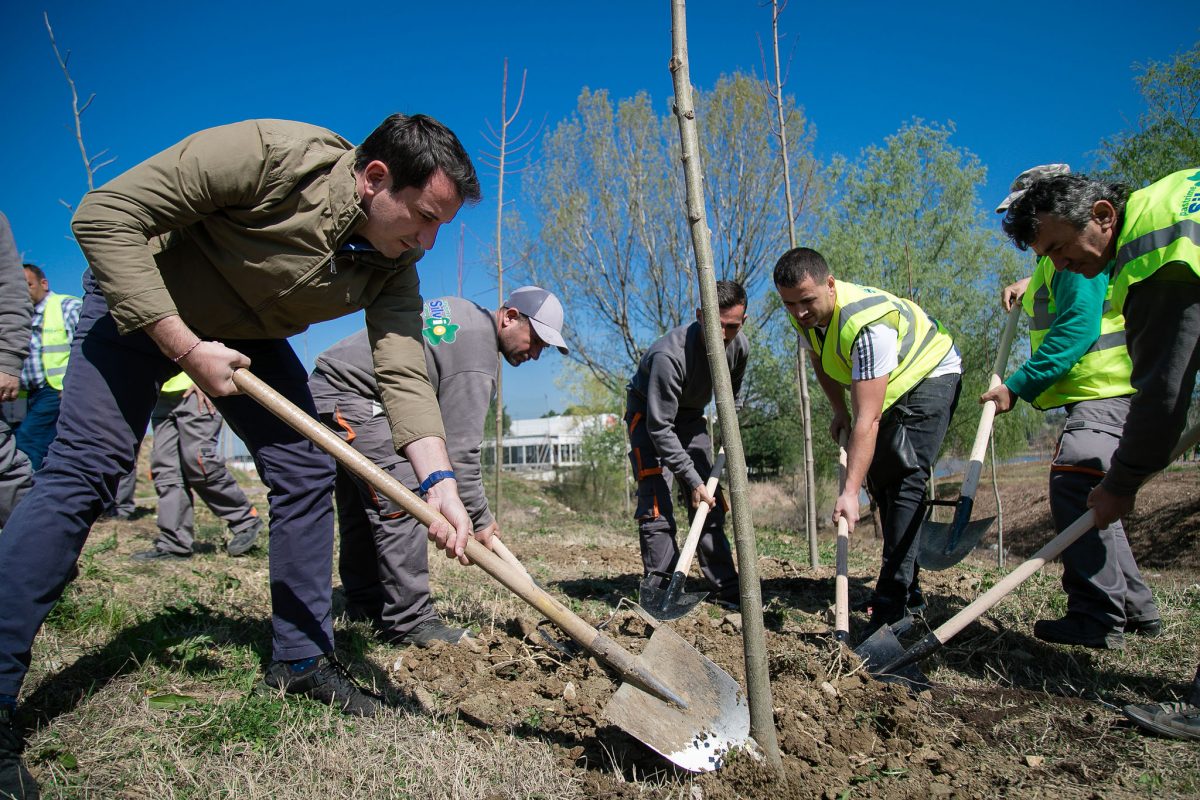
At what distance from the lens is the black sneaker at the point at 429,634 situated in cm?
317

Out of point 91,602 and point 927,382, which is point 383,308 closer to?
point 91,602

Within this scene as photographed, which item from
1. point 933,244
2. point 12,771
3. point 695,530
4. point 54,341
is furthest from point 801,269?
point 933,244

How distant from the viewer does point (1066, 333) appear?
3.23m

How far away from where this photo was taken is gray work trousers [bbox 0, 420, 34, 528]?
386cm

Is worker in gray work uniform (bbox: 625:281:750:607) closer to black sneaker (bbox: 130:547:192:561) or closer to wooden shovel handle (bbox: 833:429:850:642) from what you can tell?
wooden shovel handle (bbox: 833:429:850:642)

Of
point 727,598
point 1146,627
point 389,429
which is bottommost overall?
point 727,598

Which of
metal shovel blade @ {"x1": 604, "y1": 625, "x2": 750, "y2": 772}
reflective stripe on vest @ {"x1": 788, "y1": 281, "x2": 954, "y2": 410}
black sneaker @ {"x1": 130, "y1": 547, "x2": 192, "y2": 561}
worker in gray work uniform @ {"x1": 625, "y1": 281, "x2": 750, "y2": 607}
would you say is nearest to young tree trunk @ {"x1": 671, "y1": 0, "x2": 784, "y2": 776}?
metal shovel blade @ {"x1": 604, "y1": 625, "x2": 750, "y2": 772}

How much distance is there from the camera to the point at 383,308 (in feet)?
8.40

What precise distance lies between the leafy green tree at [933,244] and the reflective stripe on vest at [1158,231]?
10857 millimetres

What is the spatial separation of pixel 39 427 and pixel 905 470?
5.37 meters

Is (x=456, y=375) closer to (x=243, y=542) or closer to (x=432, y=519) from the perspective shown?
(x=432, y=519)

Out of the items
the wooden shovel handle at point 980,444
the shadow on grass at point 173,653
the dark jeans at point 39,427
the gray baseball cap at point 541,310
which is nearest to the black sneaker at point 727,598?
the wooden shovel handle at point 980,444

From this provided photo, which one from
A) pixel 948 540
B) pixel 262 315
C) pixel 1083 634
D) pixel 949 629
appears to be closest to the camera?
pixel 262 315

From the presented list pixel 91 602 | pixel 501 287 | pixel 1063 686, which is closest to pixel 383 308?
pixel 91 602
